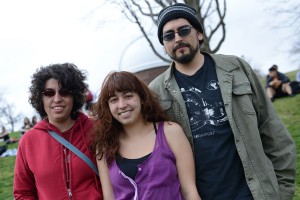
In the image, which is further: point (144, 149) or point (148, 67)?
point (148, 67)

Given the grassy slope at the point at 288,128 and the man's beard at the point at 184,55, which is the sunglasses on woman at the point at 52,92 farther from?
the grassy slope at the point at 288,128

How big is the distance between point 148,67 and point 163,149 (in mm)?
11730

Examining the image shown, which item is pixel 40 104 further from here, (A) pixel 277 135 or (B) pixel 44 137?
(A) pixel 277 135

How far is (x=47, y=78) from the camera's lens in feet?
9.30

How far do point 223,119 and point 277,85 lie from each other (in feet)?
33.5

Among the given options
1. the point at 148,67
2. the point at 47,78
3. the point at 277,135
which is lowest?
the point at 277,135

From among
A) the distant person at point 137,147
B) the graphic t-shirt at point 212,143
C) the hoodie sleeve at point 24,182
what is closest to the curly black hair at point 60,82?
the distant person at point 137,147

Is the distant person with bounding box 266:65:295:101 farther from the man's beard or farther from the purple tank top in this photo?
the purple tank top

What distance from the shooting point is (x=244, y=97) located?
2584 mm

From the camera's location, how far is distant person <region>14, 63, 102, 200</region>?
258 cm

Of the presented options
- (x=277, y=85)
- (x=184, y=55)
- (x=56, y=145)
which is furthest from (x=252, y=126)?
(x=277, y=85)

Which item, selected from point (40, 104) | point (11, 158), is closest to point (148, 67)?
point (11, 158)

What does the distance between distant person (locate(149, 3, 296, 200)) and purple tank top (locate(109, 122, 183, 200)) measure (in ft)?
0.76

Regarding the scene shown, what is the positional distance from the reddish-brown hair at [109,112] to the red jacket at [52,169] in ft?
0.61
